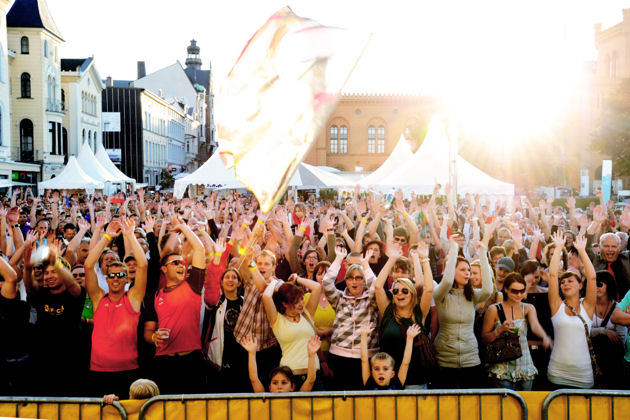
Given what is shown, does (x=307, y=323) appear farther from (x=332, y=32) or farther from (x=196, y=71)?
(x=196, y=71)

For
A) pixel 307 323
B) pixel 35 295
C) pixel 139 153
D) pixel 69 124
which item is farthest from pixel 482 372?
pixel 139 153

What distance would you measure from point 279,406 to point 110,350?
62.1 inches

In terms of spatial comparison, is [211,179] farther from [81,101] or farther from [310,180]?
[81,101]

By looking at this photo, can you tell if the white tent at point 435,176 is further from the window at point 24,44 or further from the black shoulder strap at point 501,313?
the window at point 24,44

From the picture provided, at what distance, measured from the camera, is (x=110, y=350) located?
16.1 ft

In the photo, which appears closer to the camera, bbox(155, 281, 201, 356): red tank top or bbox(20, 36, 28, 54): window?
bbox(155, 281, 201, 356): red tank top

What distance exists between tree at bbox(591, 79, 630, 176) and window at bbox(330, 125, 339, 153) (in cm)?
3038

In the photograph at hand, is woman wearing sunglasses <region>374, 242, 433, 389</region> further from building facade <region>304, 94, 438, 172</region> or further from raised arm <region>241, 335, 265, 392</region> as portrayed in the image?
building facade <region>304, 94, 438, 172</region>

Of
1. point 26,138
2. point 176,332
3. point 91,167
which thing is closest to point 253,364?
point 176,332

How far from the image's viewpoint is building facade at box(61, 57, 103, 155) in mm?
51312

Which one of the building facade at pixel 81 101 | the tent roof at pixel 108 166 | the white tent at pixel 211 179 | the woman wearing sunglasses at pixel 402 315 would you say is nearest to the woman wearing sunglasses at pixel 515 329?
the woman wearing sunglasses at pixel 402 315

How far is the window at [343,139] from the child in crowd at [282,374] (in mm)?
67511

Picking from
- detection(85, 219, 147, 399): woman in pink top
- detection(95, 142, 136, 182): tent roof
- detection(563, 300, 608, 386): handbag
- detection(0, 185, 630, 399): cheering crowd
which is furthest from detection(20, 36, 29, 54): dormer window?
detection(563, 300, 608, 386): handbag

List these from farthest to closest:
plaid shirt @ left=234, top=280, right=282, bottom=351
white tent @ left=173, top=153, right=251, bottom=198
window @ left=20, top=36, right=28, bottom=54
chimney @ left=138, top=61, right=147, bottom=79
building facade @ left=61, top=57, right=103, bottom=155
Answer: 1. chimney @ left=138, top=61, right=147, bottom=79
2. building facade @ left=61, top=57, right=103, bottom=155
3. window @ left=20, top=36, right=28, bottom=54
4. white tent @ left=173, top=153, right=251, bottom=198
5. plaid shirt @ left=234, top=280, right=282, bottom=351
